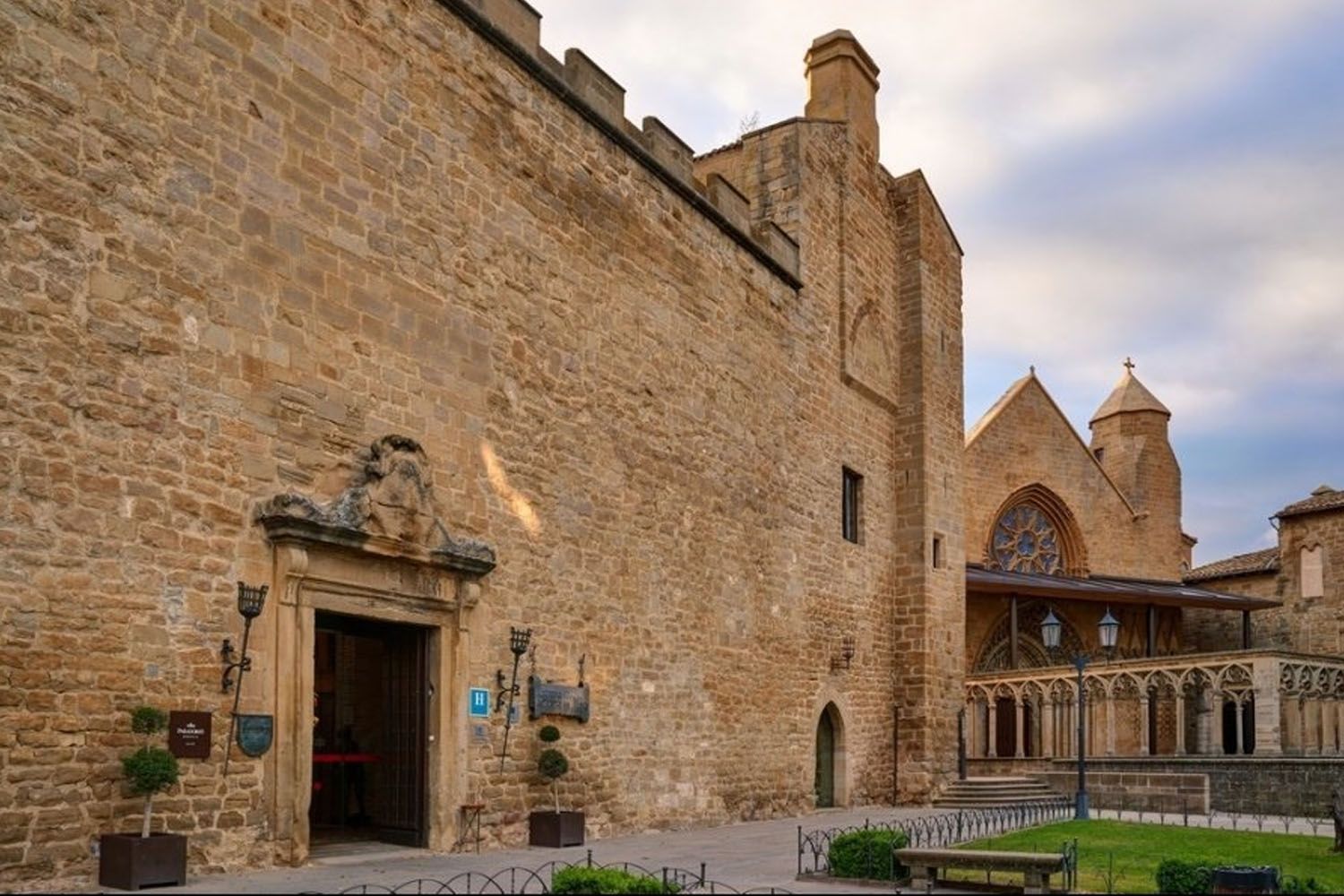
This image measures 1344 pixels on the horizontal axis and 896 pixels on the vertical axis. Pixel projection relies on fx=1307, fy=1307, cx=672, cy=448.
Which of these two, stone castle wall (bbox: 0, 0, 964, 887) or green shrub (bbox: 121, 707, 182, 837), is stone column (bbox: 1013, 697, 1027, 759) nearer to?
stone castle wall (bbox: 0, 0, 964, 887)

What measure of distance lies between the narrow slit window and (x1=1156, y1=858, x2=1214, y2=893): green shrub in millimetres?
11858

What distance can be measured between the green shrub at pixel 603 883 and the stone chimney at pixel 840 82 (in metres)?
16.7

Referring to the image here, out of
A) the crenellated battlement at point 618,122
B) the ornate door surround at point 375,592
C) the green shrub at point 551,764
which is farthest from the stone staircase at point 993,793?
the ornate door surround at point 375,592

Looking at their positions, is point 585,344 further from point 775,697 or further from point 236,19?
point 775,697

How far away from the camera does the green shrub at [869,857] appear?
10.0 metres

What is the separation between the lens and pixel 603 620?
46.2ft

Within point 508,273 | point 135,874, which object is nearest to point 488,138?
point 508,273

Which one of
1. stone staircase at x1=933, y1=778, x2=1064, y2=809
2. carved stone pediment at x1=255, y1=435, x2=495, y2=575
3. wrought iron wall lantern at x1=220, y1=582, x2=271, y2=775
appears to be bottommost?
stone staircase at x1=933, y1=778, x2=1064, y2=809

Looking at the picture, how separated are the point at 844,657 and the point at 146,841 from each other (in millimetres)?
13156

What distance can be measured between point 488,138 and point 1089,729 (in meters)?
16.6

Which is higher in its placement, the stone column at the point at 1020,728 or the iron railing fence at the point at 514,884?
the iron railing fence at the point at 514,884

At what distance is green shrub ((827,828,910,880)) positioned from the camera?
10.0m

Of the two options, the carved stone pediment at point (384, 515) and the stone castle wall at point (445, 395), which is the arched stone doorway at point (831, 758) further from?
the carved stone pediment at point (384, 515)

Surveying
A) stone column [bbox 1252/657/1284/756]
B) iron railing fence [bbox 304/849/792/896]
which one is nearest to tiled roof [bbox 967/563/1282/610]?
stone column [bbox 1252/657/1284/756]
